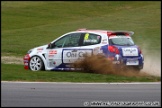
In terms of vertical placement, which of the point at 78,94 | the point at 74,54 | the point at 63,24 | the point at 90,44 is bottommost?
the point at 78,94

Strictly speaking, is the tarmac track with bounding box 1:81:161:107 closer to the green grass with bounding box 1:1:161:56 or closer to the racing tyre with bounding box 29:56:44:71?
the racing tyre with bounding box 29:56:44:71

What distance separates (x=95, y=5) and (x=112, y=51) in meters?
46.8

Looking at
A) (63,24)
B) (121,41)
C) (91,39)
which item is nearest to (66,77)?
(91,39)

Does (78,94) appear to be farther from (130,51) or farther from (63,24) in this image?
(63,24)

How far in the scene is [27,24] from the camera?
45.4m

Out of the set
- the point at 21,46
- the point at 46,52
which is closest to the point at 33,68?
the point at 46,52

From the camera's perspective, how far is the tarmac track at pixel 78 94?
412 inches

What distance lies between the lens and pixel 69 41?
55.3ft

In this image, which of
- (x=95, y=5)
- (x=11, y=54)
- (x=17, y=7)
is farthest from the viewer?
(x=95, y=5)

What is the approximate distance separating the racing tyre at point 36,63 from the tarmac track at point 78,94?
3.04 m

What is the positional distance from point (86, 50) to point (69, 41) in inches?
32.0

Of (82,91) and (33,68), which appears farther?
A: (33,68)

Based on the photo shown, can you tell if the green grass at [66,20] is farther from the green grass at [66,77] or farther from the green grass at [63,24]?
the green grass at [66,77]

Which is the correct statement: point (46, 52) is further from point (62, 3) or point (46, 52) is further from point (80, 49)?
point (62, 3)
